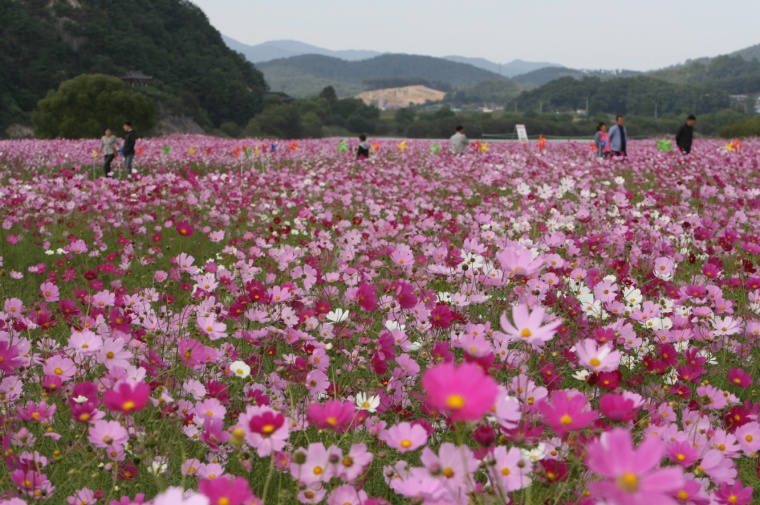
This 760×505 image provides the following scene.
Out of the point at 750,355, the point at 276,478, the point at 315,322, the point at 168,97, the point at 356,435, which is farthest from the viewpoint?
the point at 168,97

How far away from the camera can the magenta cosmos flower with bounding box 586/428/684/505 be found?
0.75 meters

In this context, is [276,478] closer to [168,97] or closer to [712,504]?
[712,504]

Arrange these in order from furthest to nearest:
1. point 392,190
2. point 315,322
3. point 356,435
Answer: point 392,190 → point 315,322 → point 356,435

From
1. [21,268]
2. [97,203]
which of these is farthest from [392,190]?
[21,268]

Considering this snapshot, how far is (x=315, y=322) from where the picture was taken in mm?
2756

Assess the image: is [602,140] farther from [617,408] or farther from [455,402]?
[455,402]

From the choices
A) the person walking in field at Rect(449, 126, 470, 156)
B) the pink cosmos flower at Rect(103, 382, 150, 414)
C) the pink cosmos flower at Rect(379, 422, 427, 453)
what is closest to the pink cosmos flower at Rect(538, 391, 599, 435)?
the pink cosmos flower at Rect(379, 422, 427, 453)

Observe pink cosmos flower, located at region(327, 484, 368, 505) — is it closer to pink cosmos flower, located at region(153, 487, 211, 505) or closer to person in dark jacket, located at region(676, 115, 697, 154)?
pink cosmos flower, located at region(153, 487, 211, 505)

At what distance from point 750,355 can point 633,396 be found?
2088 millimetres

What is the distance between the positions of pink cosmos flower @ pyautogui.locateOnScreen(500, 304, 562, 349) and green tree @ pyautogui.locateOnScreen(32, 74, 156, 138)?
3786 centimetres

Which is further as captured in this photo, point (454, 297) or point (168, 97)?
point (168, 97)

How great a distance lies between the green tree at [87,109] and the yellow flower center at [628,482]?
126ft

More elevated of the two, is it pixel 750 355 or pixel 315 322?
pixel 315 322

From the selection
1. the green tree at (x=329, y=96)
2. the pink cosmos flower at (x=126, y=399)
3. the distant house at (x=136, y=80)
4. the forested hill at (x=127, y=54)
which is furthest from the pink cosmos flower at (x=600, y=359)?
the green tree at (x=329, y=96)
